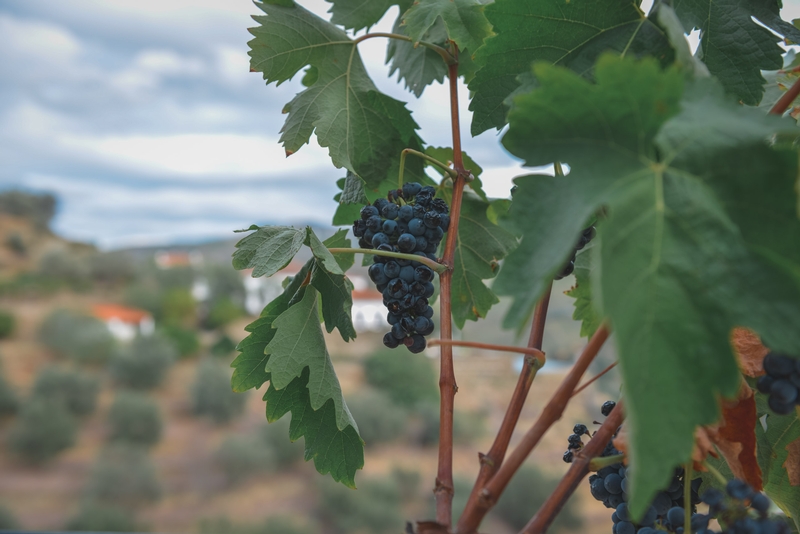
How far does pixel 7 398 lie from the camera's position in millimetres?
5246

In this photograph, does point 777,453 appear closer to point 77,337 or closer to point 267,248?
point 267,248

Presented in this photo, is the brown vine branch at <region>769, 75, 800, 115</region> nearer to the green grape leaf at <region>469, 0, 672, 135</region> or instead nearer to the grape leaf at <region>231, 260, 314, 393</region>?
the green grape leaf at <region>469, 0, 672, 135</region>

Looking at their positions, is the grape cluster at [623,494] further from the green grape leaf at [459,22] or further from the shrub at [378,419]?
the shrub at [378,419]

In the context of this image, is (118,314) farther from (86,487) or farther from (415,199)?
(415,199)

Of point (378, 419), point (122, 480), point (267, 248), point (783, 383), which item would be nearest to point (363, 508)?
point (378, 419)

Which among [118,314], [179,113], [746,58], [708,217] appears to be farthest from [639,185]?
[179,113]

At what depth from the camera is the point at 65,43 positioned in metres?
6.65

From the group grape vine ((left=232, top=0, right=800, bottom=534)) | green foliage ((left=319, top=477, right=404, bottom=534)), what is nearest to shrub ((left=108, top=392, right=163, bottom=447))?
green foliage ((left=319, top=477, right=404, bottom=534))

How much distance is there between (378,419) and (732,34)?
505 centimetres

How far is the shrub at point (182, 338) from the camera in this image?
5.93 meters

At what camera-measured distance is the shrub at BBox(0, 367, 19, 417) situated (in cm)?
522

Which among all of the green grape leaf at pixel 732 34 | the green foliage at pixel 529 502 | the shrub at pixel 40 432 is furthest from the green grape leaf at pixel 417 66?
the shrub at pixel 40 432

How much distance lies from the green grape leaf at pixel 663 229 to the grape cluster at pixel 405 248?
7.2 inches

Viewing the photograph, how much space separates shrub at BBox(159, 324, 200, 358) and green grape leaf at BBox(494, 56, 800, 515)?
6.13 m
